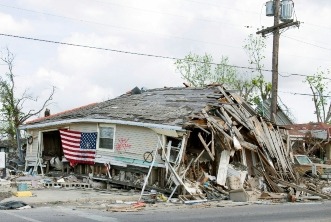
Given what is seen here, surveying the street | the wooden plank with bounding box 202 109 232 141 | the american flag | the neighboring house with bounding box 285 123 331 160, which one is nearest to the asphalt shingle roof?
the wooden plank with bounding box 202 109 232 141

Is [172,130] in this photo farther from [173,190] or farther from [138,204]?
[138,204]

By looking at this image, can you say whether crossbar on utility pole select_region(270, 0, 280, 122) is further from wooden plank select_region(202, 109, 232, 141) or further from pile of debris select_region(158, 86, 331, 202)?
wooden plank select_region(202, 109, 232, 141)

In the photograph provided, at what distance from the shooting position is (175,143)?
20125mm

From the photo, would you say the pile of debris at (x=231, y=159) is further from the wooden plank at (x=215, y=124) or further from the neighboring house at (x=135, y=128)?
the neighboring house at (x=135, y=128)

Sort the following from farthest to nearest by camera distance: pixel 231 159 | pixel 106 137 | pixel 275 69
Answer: pixel 275 69 < pixel 106 137 < pixel 231 159

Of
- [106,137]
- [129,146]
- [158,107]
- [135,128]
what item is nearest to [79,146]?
[106,137]

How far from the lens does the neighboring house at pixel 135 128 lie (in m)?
19.9

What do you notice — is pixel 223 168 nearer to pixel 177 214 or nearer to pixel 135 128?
pixel 135 128

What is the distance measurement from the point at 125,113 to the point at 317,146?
21.7 meters

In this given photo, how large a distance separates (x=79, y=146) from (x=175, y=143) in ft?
18.0

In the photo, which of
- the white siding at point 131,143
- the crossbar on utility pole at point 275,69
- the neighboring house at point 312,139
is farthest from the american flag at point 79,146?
the neighboring house at point 312,139

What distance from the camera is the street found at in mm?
12570

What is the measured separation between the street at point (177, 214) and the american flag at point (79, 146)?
26.3 ft

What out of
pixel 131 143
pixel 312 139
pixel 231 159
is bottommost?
pixel 231 159
